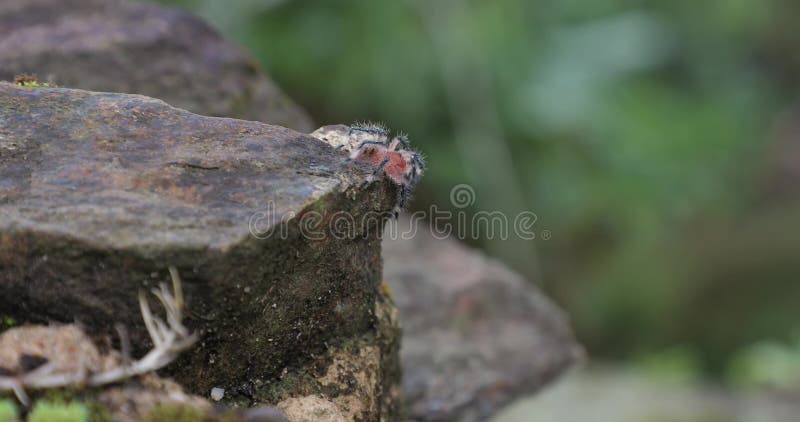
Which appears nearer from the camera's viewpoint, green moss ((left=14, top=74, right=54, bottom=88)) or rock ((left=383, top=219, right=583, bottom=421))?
green moss ((left=14, top=74, right=54, bottom=88))

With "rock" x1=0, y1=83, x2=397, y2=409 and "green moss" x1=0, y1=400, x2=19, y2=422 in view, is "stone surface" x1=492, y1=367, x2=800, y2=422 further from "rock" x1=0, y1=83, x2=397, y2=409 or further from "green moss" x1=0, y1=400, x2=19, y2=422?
"green moss" x1=0, y1=400, x2=19, y2=422

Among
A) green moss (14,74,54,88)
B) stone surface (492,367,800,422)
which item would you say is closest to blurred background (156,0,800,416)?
stone surface (492,367,800,422)

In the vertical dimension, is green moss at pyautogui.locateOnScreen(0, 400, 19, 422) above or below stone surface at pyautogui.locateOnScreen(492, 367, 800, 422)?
below

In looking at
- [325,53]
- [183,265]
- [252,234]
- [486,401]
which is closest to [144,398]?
[183,265]

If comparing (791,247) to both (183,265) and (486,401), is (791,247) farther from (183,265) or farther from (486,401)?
(183,265)

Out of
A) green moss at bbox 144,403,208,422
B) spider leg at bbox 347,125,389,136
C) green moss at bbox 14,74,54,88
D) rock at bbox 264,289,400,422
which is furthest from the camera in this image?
spider leg at bbox 347,125,389,136
